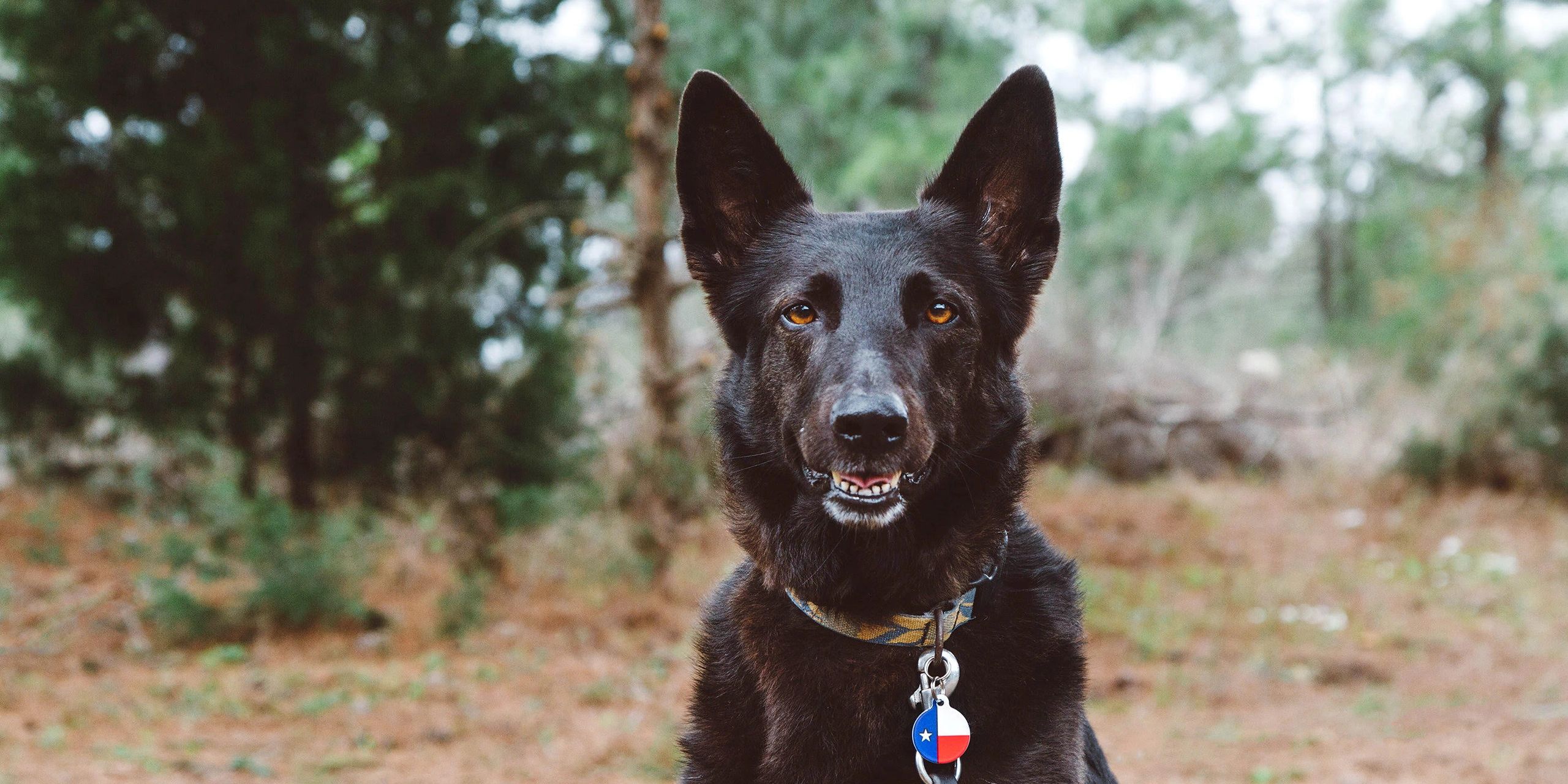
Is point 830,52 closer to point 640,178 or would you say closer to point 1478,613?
point 640,178

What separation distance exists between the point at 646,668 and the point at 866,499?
4.42 meters

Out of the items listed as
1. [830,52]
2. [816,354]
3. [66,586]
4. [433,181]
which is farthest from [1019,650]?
[830,52]

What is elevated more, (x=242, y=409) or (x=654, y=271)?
(x=654, y=271)

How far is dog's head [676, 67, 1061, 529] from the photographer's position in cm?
244

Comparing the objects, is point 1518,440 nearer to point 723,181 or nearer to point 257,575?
point 723,181

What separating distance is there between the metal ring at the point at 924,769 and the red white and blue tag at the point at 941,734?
0.05 feet

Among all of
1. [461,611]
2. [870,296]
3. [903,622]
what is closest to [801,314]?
[870,296]

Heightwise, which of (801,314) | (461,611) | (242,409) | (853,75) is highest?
(853,75)

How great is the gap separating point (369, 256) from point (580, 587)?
3043mm

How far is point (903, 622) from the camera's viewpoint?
2.42 meters

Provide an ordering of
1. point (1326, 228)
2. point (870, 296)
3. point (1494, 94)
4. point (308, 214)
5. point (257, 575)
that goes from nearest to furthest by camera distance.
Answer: point (870, 296)
point (257, 575)
point (308, 214)
point (1494, 94)
point (1326, 228)

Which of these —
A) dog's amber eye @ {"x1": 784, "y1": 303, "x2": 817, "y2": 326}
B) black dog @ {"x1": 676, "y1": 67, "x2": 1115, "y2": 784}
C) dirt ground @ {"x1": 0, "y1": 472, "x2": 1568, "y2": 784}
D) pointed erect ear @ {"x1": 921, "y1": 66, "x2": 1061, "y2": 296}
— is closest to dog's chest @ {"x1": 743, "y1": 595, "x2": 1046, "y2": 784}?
black dog @ {"x1": 676, "y1": 67, "x2": 1115, "y2": 784}

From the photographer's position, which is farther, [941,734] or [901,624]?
[901,624]

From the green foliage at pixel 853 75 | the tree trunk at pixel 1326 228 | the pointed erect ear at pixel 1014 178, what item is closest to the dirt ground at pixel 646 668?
the pointed erect ear at pixel 1014 178
